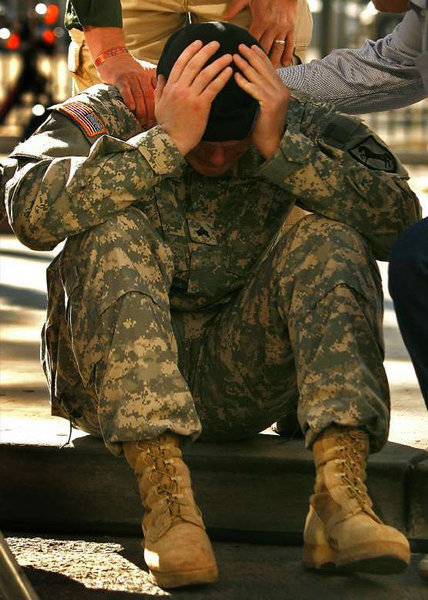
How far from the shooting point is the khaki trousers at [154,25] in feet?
12.8

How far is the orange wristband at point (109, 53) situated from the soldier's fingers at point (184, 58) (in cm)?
60

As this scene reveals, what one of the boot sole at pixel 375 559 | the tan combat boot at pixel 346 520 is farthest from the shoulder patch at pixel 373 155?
the boot sole at pixel 375 559

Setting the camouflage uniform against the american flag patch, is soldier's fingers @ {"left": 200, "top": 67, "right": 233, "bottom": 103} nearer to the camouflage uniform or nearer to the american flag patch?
the camouflage uniform

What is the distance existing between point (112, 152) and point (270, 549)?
0.98 metres

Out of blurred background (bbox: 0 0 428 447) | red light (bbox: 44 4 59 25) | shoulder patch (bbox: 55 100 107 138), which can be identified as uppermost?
shoulder patch (bbox: 55 100 107 138)

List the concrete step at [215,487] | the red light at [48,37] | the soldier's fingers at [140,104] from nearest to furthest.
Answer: the concrete step at [215,487] → the soldier's fingers at [140,104] → the red light at [48,37]

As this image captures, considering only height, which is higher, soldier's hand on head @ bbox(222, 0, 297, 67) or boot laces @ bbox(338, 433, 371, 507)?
soldier's hand on head @ bbox(222, 0, 297, 67)

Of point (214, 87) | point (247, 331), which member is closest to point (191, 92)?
point (214, 87)

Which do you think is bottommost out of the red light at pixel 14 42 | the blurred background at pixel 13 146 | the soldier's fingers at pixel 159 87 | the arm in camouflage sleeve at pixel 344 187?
the blurred background at pixel 13 146

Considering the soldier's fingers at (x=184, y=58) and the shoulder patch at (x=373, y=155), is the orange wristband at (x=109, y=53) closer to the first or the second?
the soldier's fingers at (x=184, y=58)

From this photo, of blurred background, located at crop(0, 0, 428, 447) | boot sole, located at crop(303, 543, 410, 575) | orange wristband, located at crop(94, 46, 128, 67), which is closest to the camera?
boot sole, located at crop(303, 543, 410, 575)

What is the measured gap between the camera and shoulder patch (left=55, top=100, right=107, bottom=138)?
3.21 meters

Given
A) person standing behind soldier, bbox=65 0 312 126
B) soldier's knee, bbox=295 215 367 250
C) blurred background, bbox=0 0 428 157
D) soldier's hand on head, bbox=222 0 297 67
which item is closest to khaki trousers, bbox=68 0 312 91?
person standing behind soldier, bbox=65 0 312 126

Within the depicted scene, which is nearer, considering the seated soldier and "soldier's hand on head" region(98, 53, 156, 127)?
the seated soldier
